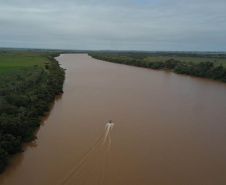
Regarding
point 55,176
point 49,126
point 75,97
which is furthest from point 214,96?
point 55,176

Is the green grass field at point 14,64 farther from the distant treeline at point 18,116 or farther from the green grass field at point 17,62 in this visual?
the distant treeline at point 18,116

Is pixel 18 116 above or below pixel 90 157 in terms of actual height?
above

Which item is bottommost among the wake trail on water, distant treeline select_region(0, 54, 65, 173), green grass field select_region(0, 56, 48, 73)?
the wake trail on water

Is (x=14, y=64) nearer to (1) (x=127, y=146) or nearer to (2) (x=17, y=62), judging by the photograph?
(2) (x=17, y=62)

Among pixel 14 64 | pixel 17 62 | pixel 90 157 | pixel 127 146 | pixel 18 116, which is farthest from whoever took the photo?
pixel 17 62

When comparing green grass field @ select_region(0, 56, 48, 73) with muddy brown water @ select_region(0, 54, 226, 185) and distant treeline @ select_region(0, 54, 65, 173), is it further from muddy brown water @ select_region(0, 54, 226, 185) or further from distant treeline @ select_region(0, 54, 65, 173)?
muddy brown water @ select_region(0, 54, 226, 185)

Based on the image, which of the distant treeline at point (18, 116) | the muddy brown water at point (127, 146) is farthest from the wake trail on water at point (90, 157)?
the distant treeline at point (18, 116)

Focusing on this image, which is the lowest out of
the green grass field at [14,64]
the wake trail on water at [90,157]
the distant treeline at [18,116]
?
the wake trail on water at [90,157]

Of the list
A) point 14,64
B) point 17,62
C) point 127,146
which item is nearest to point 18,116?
point 127,146

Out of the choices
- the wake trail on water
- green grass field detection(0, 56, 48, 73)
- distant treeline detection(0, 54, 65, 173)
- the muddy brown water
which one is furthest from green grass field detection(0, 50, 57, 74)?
the wake trail on water
